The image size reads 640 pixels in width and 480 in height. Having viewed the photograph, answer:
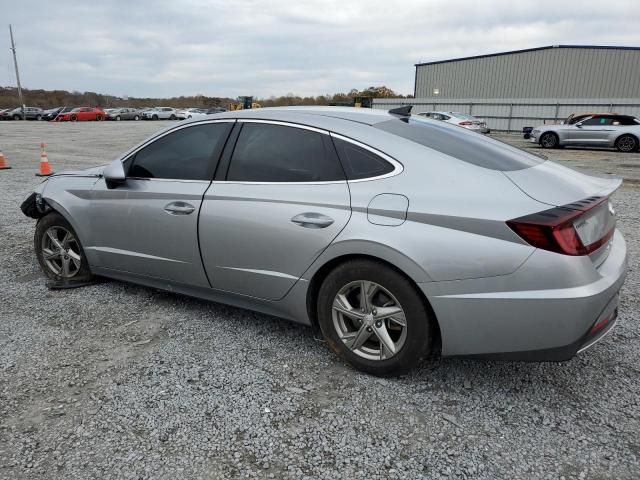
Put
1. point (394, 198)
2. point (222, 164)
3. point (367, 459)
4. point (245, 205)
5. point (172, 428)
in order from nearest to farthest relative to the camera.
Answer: point (367, 459)
point (172, 428)
point (394, 198)
point (245, 205)
point (222, 164)

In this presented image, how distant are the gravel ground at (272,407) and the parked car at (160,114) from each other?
55.9m

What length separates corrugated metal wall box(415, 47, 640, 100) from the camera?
3262cm

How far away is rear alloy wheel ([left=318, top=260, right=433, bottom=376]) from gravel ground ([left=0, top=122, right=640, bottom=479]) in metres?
0.15

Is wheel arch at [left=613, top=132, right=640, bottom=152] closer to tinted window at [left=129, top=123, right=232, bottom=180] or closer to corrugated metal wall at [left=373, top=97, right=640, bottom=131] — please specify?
corrugated metal wall at [left=373, top=97, right=640, bottom=131]

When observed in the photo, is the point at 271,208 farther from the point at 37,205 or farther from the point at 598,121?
the point at 598,121

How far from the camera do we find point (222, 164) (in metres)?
3.49

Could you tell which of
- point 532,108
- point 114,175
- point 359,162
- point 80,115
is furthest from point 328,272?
point 80,115

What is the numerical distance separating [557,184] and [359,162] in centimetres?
109

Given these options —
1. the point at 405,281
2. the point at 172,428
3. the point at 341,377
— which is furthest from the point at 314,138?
the point at 172,428

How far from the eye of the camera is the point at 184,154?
12.2 feet

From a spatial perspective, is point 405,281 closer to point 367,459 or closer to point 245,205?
point 367,459

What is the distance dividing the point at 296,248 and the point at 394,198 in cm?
68

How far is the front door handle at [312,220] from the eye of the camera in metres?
2.93

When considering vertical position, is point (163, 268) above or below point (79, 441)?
above
